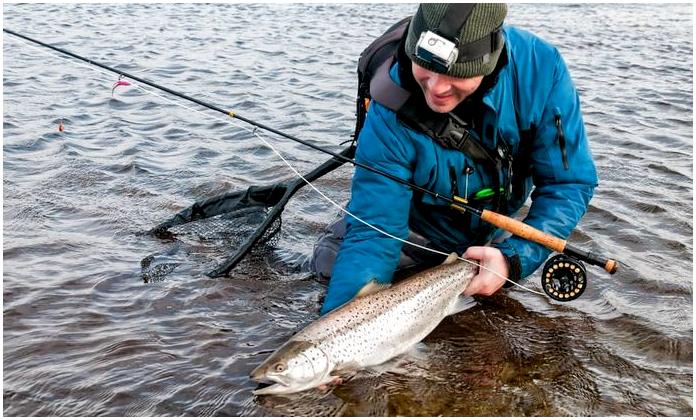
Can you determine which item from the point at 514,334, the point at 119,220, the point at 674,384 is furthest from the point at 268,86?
the point at 674,384

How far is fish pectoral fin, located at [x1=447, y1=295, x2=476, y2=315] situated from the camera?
4.57 m

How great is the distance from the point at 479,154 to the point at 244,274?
6.89ft

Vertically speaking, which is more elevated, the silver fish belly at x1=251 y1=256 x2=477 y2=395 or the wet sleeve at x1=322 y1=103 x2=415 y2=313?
the wet sleeve at x1=322 y1=103 x2=415 y2=313

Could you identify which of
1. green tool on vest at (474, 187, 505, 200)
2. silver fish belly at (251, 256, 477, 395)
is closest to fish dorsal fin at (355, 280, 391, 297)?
silver fish belly at (251, 256, 477, 395)

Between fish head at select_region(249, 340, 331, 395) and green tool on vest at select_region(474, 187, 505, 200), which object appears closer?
fish head at select_region(249, 340, 331, 395)

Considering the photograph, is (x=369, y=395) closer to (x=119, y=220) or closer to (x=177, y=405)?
(x=177, y=405)

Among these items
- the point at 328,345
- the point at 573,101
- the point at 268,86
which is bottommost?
the point at 268,86

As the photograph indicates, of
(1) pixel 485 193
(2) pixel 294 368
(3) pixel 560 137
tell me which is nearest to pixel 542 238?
(1) pixel 485 193

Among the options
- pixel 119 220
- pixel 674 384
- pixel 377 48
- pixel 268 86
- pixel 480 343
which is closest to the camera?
pixel 674 384

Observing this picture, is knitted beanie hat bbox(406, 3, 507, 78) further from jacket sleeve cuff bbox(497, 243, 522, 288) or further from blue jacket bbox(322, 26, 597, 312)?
jacket sleeve cuff bbox(497, 243, 522, 288)

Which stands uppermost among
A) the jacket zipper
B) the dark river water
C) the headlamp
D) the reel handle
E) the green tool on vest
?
the headlamp

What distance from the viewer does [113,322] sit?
4754 mm

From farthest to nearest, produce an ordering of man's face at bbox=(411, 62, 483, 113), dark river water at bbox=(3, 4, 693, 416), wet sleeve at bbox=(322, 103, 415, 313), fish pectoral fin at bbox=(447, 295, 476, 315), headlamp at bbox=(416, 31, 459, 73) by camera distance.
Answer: fish pectoral fin at bbox=(447, 295, 476, 315) → wet sleeve at bbox=(322, 103, 415, 313) → dark river water at bbox=(3, 4, 693, 416) → man's face at bbox=(411, 62, 483, 113) → headlamp at bbox=(416, 31, 459, 73)

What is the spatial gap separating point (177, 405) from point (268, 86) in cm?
791
